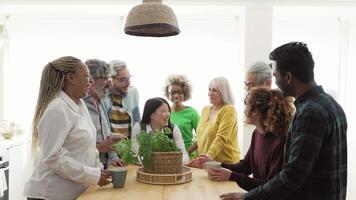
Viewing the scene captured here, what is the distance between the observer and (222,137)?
296 centimetres

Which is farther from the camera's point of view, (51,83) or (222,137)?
(222,137)

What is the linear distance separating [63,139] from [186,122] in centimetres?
170

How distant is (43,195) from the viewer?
193 centimetres

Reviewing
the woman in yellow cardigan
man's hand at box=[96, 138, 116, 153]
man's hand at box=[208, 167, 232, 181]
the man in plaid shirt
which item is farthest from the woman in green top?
the man in plaid shirt

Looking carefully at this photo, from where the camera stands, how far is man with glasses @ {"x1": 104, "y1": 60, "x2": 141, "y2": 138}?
302cm

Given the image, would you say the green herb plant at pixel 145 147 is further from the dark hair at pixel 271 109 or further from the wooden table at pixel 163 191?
the dark hair at pixel 271 109

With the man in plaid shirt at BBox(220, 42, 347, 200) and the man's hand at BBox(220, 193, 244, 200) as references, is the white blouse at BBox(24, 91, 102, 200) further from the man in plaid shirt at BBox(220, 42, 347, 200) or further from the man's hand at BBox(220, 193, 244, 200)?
the man in plaid shirt at BBox(220, 42, 347, 200)

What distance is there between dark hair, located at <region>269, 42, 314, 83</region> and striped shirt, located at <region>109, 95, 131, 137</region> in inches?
66.5

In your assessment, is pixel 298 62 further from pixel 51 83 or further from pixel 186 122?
pixel 186 122

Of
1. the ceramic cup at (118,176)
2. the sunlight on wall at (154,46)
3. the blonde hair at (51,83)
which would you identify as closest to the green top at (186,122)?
the sunlight on wall at (154,46)

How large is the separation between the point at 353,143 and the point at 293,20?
163 centimetres

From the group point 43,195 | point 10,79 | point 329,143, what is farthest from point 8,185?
point 329,143

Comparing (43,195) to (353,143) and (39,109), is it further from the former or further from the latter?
(353,143)

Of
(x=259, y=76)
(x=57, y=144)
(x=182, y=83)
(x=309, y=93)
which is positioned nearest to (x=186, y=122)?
(x=182, y=83)
